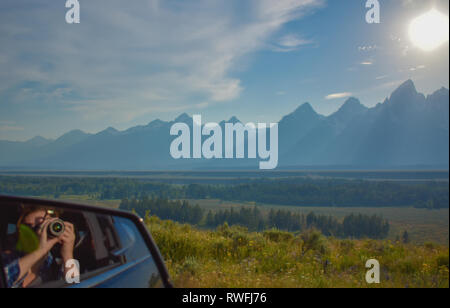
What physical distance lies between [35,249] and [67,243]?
0.72 feet

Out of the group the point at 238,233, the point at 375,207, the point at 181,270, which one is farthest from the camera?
the point at 375,207

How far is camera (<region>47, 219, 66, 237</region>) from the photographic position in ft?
5.09

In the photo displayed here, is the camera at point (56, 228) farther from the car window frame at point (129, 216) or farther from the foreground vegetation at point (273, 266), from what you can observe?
the foreground vegetation at point (273, 266)

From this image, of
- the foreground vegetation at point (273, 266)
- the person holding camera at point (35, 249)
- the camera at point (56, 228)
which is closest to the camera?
the person holding camera at point (35, 249)

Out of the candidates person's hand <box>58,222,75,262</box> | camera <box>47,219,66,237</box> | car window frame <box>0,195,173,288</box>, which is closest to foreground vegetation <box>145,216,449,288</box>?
car window frame <box>0,195,173,288</box>

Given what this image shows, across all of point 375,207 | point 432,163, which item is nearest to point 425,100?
point 432,163

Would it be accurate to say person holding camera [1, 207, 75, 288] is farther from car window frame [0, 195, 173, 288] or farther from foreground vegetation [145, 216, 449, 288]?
foreground vegetation [145, 216, 449, 288]

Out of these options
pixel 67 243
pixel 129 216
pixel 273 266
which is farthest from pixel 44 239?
pixel 273 266

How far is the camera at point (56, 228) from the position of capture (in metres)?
1.55

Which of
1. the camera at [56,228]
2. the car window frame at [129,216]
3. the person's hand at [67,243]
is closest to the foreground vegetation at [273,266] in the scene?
the car window frame at [129,216]
